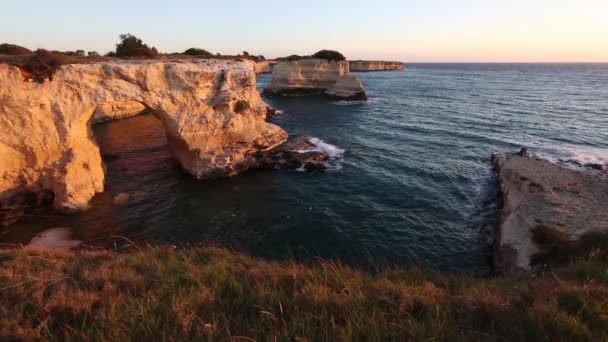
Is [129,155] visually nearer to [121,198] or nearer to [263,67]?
[121,198]

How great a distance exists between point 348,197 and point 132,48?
24805mm

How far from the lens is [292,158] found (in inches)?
1045

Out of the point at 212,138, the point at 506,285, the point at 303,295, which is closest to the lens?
the point at 303,295

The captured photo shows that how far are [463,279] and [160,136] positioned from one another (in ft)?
105

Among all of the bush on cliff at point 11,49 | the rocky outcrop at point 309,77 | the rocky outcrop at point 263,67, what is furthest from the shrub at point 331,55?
the rocky outcrop at point 263,67

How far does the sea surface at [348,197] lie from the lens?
15688 mm

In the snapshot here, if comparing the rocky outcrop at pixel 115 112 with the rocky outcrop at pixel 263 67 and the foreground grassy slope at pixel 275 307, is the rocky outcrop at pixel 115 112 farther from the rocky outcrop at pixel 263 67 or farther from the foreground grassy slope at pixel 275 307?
the rocky outcrop at pixel 263 67

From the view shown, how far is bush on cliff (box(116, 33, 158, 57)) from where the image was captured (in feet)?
93.7

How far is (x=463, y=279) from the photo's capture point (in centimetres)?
701

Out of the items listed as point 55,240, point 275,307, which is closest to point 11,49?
point 55,240

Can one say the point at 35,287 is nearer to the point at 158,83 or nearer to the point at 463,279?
the point at 463,279

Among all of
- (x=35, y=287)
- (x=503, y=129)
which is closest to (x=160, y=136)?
(x=35, y=287)

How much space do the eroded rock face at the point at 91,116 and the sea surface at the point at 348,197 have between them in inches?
71.7

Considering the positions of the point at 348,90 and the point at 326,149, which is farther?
the point at 348,90
